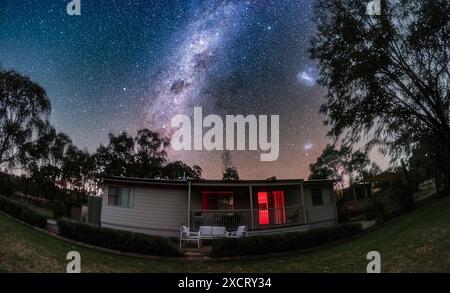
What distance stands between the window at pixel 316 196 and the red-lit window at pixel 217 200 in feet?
19.2

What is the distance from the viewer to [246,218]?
19703 millimetres

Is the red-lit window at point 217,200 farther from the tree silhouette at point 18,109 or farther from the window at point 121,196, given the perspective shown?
the tree silhouette at point 18,109

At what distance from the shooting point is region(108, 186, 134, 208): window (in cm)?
1927

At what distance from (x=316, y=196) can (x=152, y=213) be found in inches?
441

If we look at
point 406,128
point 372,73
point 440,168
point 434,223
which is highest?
point 372,73

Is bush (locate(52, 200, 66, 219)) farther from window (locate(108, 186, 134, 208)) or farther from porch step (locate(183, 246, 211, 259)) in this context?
porch step (locate(183, 246, 211, 259))

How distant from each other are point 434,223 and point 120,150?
42388 millimetres

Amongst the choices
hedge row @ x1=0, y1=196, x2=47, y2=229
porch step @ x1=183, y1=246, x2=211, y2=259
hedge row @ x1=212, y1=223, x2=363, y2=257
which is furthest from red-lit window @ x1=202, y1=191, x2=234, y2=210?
hedge row @ x1=0, y1=196, x2=47, y2=229

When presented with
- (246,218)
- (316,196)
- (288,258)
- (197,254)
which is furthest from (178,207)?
(316,196)

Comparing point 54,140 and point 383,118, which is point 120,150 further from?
point 383,118

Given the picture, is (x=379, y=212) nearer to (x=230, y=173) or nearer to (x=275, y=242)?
(x=275, y=242)
